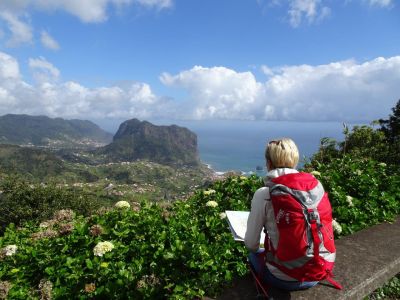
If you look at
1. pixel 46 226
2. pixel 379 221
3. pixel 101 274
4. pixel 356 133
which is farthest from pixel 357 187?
pixel 356 133

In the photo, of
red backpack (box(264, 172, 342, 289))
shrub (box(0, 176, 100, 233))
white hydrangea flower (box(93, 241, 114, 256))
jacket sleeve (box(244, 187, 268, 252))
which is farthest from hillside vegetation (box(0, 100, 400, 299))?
shrub (box(0, 176, 100, 233))

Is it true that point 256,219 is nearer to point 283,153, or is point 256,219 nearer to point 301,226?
point 301,226

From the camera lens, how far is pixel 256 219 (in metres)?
3.64

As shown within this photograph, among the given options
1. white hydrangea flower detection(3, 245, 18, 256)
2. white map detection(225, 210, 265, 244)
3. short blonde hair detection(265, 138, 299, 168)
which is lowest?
white hydrangea flower detection(3, 245, 18, 256)

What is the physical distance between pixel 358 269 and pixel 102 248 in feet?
11.2

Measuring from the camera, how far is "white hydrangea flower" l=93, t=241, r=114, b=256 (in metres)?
4.21

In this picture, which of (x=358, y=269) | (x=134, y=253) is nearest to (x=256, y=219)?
(x=134, y=253)

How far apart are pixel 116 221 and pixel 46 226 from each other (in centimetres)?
201

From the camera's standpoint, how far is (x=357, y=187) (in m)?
7.71

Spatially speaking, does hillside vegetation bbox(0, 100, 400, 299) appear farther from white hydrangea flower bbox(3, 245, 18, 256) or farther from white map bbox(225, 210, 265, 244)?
white map bbox(225, 210, 265, 244)

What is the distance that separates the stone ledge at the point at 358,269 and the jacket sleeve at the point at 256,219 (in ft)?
2.04

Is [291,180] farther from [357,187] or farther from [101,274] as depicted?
[357,187]

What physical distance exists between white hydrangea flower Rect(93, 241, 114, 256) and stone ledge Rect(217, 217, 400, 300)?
1.52 m

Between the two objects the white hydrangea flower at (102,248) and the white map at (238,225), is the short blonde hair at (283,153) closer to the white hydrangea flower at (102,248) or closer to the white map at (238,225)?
the white map at (238,225)
